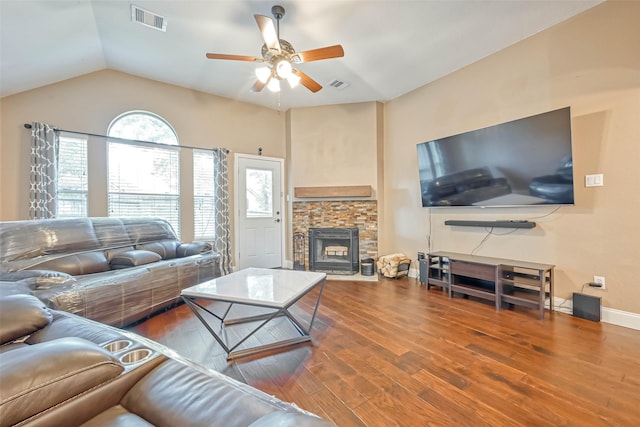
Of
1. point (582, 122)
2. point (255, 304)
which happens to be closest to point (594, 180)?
point (582, 122)

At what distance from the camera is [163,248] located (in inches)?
135

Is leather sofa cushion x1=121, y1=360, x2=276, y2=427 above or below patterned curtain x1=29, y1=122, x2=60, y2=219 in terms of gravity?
below

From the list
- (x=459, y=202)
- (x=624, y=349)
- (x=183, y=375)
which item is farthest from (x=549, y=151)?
(x=183, y=375)

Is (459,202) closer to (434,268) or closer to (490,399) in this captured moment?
(434,268)

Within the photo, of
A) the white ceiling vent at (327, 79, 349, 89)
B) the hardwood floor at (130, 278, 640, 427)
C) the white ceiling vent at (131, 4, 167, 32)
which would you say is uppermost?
the white ceiling vent at (131, 4, 167, 32)

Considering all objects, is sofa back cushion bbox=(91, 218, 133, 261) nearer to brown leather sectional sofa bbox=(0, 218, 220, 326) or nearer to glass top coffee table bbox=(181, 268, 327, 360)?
brown leather sectional sofa bbox=(0, 218, 220, 326)

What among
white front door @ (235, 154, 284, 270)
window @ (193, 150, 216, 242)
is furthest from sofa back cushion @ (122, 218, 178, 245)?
white front door @ (235, 154, 284, 270)

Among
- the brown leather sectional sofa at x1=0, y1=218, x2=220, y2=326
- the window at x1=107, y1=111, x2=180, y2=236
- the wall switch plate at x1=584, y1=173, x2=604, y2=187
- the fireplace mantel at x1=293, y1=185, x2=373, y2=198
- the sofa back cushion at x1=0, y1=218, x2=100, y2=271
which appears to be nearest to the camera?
the brown leather sectional sofa at x1=0, y1=218, x2=220, y2=326

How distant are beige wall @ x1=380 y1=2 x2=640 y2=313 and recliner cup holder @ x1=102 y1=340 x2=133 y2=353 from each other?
3.71 m

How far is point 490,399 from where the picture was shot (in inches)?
61.9

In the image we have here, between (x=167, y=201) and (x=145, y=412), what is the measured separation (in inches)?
157

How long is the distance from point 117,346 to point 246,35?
10.5ft

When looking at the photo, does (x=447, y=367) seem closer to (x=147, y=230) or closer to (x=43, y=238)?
(x=147, y=230)

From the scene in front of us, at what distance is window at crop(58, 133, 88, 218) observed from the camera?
3457 mm
